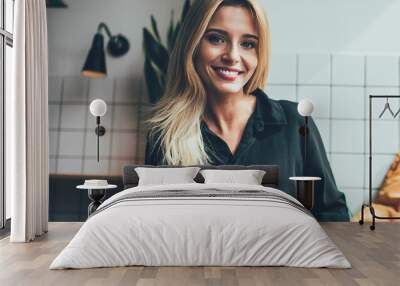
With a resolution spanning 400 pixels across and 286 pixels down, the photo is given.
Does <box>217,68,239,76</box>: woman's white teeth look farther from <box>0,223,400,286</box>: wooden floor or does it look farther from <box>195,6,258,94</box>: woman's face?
<box>0,223,400,286</box>: wooden floor

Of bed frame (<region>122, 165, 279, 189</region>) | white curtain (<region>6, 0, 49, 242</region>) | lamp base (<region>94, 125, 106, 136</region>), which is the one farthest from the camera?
lamp base (<region>94, 125, 106, 136</region>)

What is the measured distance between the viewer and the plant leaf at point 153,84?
6863 millimetres

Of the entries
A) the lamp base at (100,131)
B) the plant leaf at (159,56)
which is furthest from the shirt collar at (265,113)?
the lamp base at (100,131)

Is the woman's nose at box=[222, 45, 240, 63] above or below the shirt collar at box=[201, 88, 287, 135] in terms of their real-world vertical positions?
above

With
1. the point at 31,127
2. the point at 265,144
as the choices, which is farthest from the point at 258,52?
the point at 31,127

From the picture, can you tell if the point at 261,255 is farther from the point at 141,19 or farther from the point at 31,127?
the point at 141,19

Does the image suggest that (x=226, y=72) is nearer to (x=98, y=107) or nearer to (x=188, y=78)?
(x=188, y=78)

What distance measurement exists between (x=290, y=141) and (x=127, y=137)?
2.04 m

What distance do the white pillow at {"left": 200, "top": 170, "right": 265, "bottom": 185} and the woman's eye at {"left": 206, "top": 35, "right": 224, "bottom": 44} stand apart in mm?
1681

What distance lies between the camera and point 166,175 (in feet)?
20.3

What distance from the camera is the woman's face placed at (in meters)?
6.82

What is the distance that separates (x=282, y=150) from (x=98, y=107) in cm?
232

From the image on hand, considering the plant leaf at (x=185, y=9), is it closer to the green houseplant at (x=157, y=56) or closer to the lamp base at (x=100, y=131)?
the green houseplant at (x=157, y=56)

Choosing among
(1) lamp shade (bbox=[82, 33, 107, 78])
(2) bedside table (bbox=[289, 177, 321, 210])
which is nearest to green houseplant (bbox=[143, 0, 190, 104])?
(1) lamp shade (bbox=[82, 33, 107, 78])
